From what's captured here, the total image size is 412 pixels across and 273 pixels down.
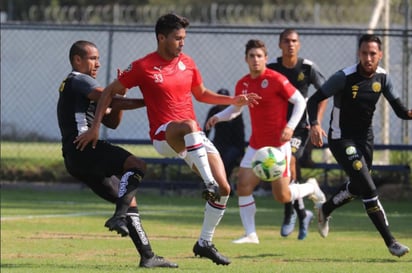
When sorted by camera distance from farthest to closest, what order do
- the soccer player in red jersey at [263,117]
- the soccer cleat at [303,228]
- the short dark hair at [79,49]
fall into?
the soccer cleat at [303,228] → the soccer player in red jersey at [263,117] → the short dark hair at [79,49]

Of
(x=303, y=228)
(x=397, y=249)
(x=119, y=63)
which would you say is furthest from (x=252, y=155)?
(x=119, y=63)

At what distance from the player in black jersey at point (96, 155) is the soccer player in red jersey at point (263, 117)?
8.17ft

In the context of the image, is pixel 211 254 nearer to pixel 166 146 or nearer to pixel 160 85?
pixel 166 146

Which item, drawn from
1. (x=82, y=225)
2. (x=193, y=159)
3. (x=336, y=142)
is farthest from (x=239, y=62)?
(x=193, y=159)

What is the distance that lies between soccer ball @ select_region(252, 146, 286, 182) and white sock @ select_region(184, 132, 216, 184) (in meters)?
2.24

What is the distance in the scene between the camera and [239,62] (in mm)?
22469

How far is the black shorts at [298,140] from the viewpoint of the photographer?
14.0 metres

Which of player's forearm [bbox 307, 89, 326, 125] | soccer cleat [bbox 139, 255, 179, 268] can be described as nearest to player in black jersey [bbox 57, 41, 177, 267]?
soccer cleat [bbox 139, 255, 179, 268]

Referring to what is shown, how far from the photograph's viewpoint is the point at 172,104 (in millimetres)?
10398

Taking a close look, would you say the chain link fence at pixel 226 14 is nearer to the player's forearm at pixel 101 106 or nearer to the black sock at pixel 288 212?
the black sock at pixel 288 212

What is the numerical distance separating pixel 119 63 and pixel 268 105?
9.84 metres

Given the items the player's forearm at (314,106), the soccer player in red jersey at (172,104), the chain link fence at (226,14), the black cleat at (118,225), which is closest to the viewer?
the black cleat at (118,225)

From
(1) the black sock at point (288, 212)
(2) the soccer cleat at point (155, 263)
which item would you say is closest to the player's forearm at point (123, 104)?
(2) the soccer cleat at point (155, 263)

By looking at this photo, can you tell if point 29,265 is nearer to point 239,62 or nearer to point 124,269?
point 124,269
